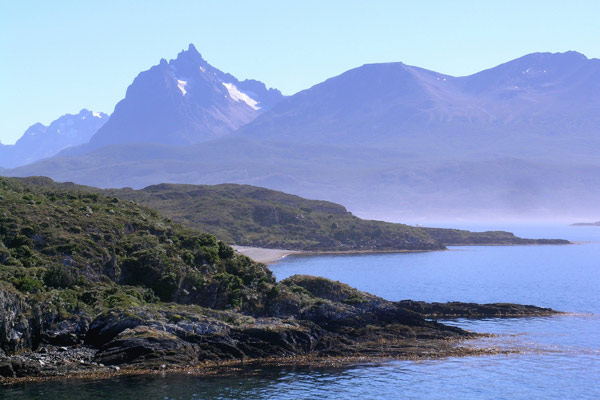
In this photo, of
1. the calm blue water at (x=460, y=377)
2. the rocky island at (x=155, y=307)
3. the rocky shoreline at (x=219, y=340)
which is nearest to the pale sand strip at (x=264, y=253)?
the calm blue water at (x=460, y=377)

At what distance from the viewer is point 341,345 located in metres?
51.8

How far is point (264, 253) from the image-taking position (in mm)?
141375

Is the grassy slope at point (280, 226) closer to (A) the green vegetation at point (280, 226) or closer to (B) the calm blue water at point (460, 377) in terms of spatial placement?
(A) the green vegetation at point (280, 226)

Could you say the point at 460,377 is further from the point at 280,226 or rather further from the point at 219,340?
the point at 280,226

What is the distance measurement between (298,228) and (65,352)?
133m

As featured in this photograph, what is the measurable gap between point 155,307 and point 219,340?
520cm

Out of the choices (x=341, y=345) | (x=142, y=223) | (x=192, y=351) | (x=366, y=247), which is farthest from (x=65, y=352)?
(x=366, y=247)

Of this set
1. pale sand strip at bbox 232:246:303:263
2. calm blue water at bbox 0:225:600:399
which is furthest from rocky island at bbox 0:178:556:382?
pale sand strip at bbox 232:246:303:263

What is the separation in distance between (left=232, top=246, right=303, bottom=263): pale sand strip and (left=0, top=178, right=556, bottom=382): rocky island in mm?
60959

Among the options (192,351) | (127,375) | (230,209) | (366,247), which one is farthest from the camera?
(230,209)

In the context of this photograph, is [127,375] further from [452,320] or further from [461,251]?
[461,251]

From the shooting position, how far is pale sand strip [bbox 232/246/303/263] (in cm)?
13109

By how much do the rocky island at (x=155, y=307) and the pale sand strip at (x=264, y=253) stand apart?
61.0m

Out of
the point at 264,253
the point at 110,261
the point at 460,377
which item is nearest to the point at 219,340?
the point at 110,261
